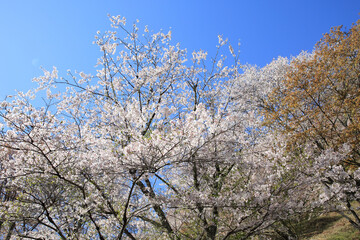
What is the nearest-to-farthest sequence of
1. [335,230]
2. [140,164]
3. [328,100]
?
[140,164]
[328,100]
[335,230]

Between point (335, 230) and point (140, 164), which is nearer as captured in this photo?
point (140, 164)

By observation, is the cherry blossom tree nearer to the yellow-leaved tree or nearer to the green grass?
the yellow-leaved tree

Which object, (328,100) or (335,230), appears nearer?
(328,100)

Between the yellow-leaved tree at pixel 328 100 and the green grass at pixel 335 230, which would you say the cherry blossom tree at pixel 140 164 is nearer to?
the yellow-leaved tree at pixel 328 100

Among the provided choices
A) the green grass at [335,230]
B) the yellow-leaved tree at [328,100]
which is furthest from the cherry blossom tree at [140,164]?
the green grass at [335,230]

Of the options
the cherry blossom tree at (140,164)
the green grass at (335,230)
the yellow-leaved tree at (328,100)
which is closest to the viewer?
the cherry blossom tree at (140,164)

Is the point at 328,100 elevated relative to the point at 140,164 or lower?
elevated

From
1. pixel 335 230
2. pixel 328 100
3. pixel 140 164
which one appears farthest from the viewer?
pixel 335 230

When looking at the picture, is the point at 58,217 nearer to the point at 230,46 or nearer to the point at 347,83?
the point at 230,46

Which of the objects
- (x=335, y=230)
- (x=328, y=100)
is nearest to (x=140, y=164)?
(x=328, y=100)

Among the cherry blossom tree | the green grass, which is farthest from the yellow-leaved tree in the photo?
the green grass

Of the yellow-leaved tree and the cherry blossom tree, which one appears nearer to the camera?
the cherry blossom tree

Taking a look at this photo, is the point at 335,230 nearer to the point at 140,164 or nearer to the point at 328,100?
the point at 328,100

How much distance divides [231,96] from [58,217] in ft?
21.3
